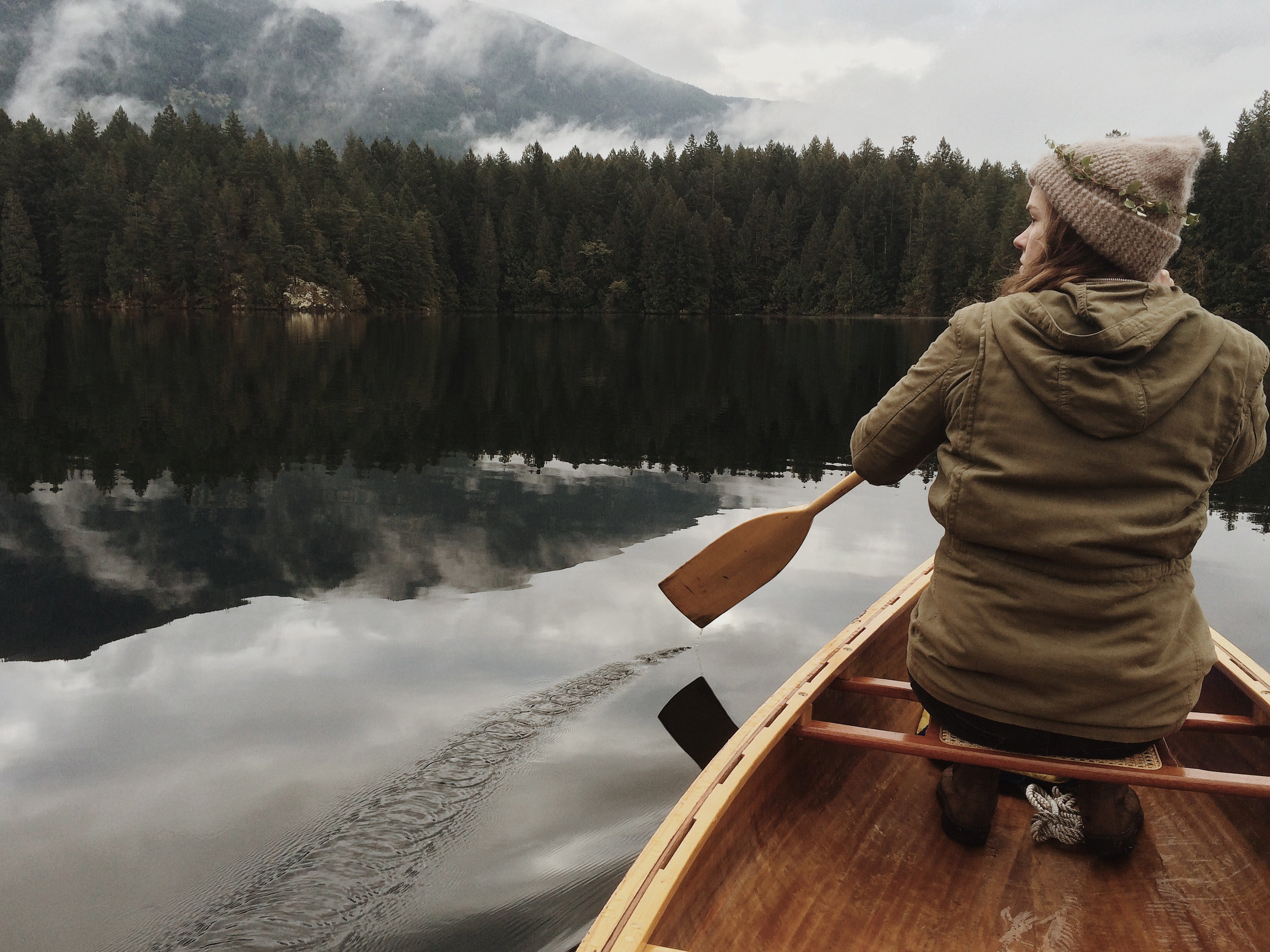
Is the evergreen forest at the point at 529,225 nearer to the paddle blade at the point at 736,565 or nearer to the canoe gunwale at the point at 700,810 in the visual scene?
the paddle blade at the point at 736,565

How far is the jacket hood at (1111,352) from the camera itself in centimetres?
197

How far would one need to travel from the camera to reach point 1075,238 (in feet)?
7.35

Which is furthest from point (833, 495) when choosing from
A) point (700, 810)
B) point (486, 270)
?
point (486, 270)

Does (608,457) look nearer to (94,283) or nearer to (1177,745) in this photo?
(1177,745)

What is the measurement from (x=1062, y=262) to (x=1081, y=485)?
0.57m

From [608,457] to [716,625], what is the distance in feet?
21.4

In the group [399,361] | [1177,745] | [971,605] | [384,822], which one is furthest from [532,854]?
[399,361]

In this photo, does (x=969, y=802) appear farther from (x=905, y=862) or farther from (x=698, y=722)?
(x=698, y=722)

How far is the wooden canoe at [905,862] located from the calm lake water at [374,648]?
878mm

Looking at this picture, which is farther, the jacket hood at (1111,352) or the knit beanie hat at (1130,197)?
the knit beanie hat at (1130,197)

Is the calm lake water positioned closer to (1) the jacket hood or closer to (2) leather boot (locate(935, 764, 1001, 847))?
(2) leather boot (locate(935, 764, 1001, 847))

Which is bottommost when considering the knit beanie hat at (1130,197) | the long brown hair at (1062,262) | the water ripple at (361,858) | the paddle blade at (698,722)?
the paddle blade at (698,722)

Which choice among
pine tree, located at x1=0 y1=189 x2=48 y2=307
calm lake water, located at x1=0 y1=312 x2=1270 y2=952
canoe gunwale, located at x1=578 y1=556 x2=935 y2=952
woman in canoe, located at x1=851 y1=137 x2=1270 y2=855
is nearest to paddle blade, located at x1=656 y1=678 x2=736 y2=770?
calm lake water, located at x1=0 y1=312 x2=1270 y2=952

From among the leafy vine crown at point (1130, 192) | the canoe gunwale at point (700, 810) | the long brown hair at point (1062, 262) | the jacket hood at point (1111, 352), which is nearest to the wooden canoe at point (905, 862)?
the canoe gunwale at point (700, 810)
